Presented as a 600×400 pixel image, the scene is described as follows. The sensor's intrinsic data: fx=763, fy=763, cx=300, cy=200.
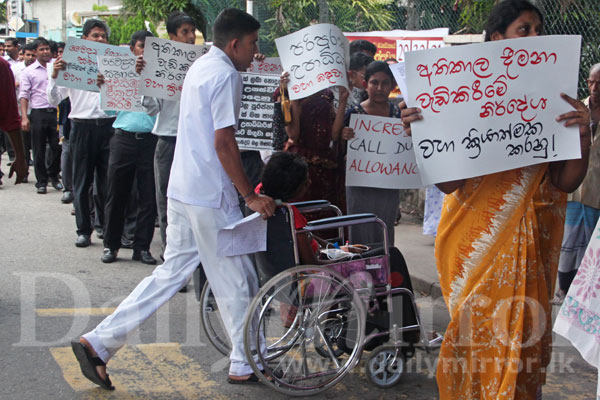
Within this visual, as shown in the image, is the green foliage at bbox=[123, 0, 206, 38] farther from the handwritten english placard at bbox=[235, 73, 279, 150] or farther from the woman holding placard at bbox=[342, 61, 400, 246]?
the woman holding placard at bbox=[342, 61, 400, 246]

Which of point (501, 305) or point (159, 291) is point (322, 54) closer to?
point (159, 291)

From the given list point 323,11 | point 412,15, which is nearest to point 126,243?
point 323,11

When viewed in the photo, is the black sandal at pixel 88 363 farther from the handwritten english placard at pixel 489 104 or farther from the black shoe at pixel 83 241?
the black shoe at pixel 83 241

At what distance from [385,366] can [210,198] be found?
1.34 m

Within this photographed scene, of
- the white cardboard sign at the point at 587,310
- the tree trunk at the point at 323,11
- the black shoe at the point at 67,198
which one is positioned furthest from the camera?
the black shoe at the point at 67,198

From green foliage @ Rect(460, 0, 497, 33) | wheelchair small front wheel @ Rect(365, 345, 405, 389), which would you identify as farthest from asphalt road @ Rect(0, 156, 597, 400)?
green foliage @ Rect(460, 0, 497, 33)

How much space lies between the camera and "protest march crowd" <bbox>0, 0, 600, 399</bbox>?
129 inches

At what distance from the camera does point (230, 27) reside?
4.03 m

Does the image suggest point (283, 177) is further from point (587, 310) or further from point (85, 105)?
point (85, 105)

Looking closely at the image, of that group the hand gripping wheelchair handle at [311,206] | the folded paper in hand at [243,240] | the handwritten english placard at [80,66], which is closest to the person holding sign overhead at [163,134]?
the handwritten english placard at [80,66]

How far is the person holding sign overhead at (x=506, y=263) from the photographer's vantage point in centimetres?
327

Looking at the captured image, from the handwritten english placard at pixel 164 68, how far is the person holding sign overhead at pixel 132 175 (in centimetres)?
62

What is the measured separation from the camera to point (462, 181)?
3373mm

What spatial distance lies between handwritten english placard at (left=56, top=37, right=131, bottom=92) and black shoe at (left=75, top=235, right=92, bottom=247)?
4.94ft
